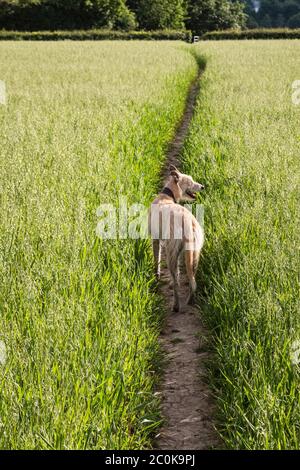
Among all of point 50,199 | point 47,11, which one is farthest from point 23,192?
point 47,11

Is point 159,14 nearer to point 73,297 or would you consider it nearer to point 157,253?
point 157,253

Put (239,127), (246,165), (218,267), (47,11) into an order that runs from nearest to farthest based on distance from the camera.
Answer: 1. (218,267)
2. (246,165)
3. (239,127)
4. (47,11)

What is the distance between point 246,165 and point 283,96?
565 centimetres

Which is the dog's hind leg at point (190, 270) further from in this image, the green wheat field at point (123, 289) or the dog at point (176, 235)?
the green wheat field at point (123, 289)

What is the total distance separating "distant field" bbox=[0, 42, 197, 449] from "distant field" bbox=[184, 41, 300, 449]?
497 millimetres

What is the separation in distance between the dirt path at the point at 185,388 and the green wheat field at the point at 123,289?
82 mm

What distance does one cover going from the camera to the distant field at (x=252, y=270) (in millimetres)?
2615

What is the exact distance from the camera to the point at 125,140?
755 cm

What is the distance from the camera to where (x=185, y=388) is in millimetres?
3406

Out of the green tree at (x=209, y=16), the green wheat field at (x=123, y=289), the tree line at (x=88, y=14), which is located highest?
the green tree at (x=209, y=16)
